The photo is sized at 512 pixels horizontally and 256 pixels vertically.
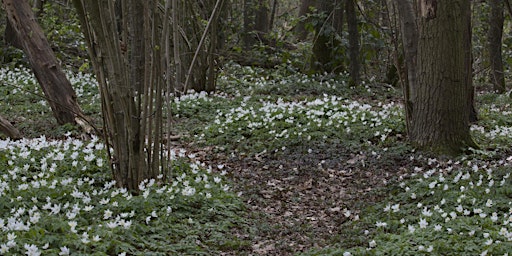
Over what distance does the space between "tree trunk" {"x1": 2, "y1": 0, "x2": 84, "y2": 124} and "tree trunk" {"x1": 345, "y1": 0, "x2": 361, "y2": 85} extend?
6.58 meters

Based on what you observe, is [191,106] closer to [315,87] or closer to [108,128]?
[315,87]

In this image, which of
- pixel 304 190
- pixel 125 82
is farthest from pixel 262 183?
pixel 125 82

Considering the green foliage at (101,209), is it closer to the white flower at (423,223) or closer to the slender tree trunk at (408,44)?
the white flower at (423,223)

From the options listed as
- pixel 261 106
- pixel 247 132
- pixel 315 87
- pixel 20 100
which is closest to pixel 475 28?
pixel 315 87

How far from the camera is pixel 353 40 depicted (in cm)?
1352

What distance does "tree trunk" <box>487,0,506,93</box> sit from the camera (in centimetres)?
1378

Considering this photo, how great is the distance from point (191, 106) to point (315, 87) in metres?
3.42

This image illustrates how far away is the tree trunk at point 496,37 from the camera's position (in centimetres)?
1378

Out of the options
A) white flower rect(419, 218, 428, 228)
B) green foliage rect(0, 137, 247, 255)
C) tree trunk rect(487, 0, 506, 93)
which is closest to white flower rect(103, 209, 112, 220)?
green foliage rect(0, 137, 247, 255)

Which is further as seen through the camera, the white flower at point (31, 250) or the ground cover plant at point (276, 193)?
the ground cover plant at point (276, 193)

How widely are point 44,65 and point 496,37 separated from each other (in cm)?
1075

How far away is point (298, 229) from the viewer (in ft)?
19.1

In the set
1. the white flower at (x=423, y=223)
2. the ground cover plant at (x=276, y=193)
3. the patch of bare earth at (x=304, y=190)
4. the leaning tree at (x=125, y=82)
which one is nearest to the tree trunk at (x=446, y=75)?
the ground cover plant at (x=276, y=193)

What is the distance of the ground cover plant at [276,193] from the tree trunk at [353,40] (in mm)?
3264
